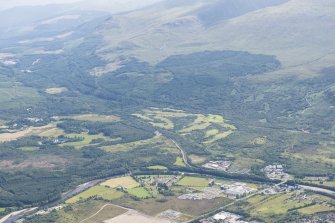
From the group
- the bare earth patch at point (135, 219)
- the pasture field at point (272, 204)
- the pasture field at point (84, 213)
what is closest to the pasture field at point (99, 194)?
the pasture field at point (84, 213)

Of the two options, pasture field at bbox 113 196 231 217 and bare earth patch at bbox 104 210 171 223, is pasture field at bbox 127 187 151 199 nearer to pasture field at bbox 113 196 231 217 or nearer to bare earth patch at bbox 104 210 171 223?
pasture field at bbox 113 196 231 217

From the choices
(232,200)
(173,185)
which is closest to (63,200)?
(173,185)

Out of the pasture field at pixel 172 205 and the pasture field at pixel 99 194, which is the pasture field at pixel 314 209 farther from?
the pasture field at pixel 99 194

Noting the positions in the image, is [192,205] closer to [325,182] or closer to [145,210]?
[145,210]

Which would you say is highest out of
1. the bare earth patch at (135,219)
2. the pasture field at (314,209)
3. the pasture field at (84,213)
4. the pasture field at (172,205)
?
→ the pasture field at (84,213)

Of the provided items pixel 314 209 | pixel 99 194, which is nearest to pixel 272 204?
pixel 314 209
